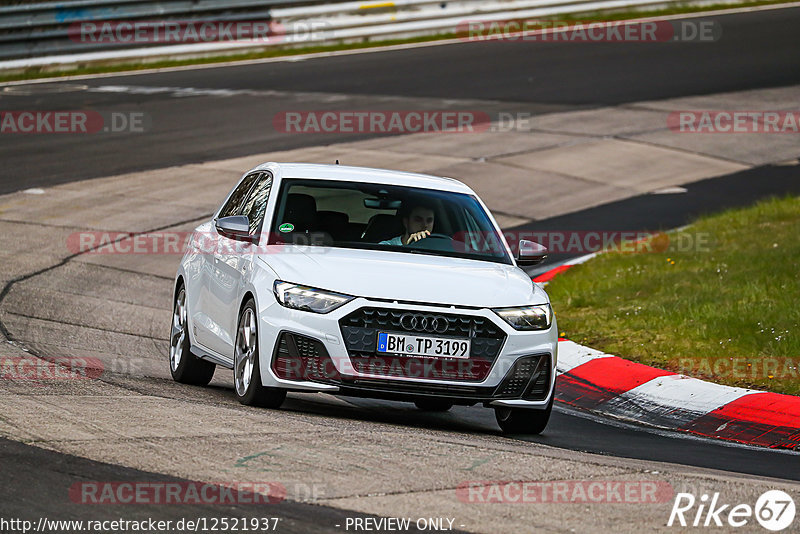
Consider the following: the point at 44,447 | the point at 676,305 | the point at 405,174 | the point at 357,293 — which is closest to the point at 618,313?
the point at 676,305

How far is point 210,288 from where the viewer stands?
30.5 feet

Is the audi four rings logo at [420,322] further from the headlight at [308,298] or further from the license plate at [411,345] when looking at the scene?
the headlight at [308,298]

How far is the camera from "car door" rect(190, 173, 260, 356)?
9.14m

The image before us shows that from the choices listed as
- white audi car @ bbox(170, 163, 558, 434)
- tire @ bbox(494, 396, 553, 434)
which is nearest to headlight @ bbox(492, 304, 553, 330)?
white audi car @ bbox(170, 163, 558, 434)

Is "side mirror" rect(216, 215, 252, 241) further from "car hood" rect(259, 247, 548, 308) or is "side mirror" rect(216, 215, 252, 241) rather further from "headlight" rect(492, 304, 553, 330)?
"headlight" rect(492, 304, 553, 330)

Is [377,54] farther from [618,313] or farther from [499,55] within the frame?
[618,313]

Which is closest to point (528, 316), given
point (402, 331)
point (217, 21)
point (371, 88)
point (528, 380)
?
point (528, 380)

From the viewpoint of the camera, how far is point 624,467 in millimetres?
6938

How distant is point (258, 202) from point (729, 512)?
174 inches

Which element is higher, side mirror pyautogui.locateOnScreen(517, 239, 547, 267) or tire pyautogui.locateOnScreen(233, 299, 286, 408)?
side mirror pyautogui.locateOnScreen(517, 239, 547, 267)

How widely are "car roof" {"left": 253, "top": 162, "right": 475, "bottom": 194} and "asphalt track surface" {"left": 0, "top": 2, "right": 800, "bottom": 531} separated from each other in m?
1.53

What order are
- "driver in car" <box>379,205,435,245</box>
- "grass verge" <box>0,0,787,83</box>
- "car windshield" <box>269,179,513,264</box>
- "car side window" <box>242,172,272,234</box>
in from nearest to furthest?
"car windshield" <box>269,179,513,264</box>
"driver in car" <box>379,205,435,245</box>
"car side window" <box>242,172,272,234</box>
"grass verge" <box>0,0,787,83</box>

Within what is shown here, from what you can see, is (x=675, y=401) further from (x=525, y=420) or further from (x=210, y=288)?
(x=210, y=288)

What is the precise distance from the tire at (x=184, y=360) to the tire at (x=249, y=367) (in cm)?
118
